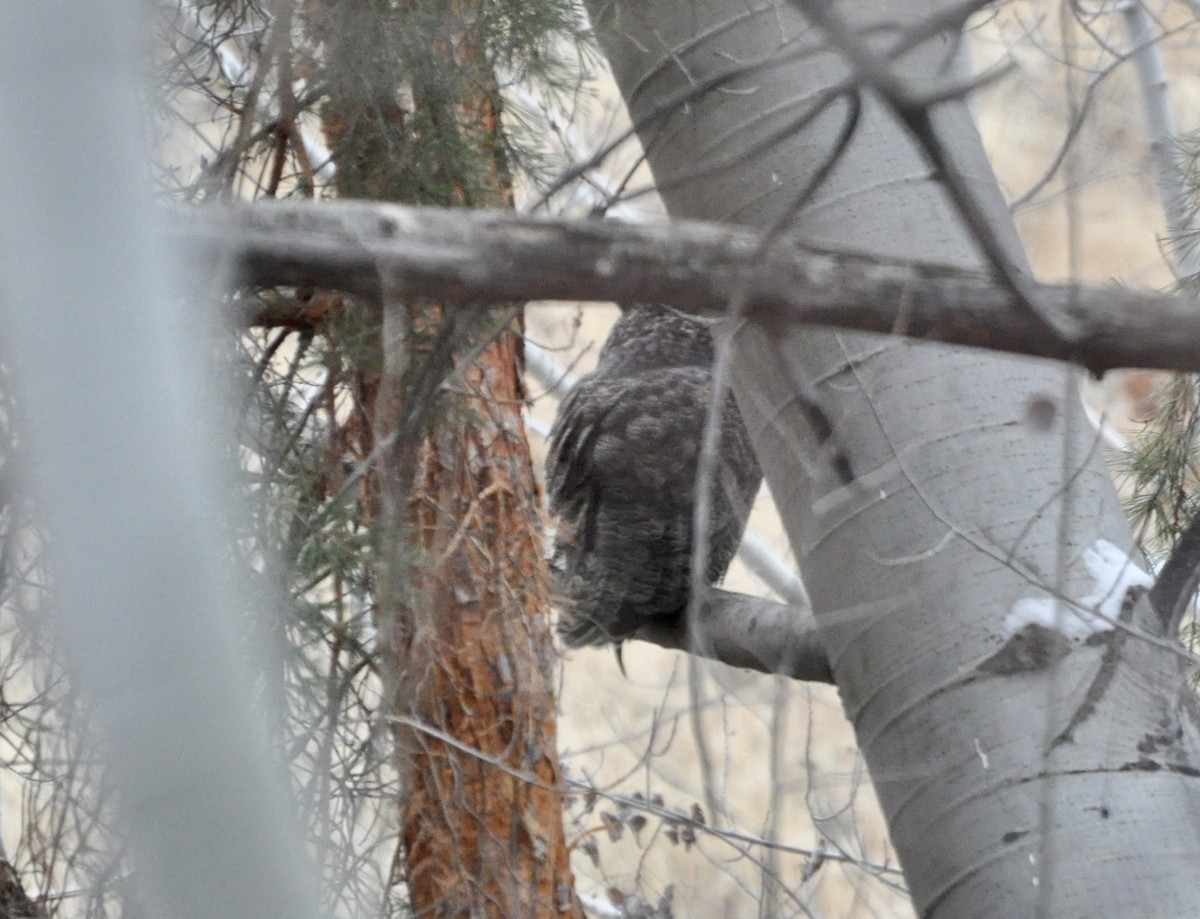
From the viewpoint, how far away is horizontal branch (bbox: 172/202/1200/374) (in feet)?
3.42

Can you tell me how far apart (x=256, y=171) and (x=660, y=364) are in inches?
35.3

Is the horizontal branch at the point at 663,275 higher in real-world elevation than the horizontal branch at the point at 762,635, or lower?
lower

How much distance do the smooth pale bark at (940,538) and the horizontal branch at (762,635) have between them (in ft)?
1.45

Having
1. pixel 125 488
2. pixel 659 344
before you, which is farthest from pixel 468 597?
pixel 125 488

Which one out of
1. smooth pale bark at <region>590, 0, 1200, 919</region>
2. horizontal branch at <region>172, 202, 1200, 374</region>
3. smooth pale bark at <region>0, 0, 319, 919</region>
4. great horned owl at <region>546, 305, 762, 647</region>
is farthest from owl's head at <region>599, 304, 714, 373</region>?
smooth pale bark at <region>0, 0, 319, 919</region>

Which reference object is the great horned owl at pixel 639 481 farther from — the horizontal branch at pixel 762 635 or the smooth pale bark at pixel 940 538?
the smooth pale bark at pixel 940 538

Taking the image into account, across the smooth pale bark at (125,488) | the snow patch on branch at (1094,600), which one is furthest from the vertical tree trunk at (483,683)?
the smooth pale bark at (125,488)

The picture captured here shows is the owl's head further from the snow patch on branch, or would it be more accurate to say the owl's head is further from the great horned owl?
the snow patch on branch

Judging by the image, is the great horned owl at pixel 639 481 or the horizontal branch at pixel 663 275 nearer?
the horizontal branch at pixel 663 275

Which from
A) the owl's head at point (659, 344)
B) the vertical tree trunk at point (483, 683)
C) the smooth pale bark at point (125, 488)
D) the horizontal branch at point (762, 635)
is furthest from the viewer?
the owl's head at point (659, 344)

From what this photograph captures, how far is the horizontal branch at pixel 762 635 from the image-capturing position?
2.27 meters

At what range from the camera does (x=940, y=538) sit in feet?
5.51

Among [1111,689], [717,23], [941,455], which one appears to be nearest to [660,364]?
[717,23]

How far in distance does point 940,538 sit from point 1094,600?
0.19 meters
